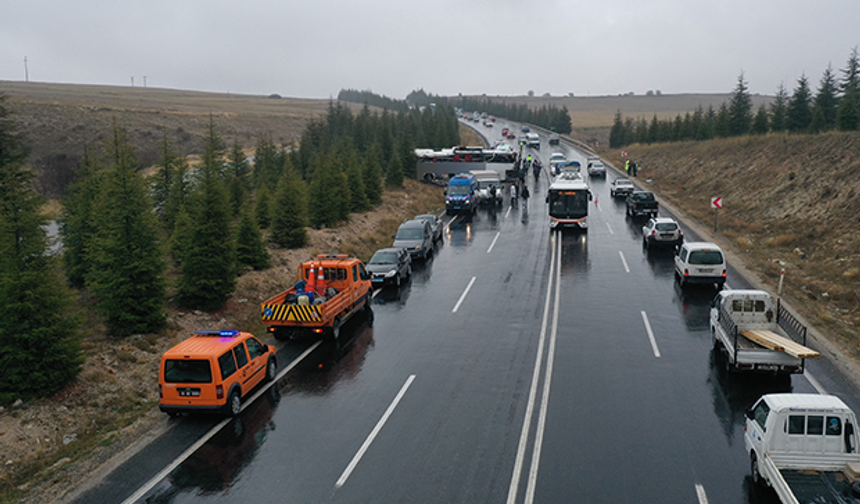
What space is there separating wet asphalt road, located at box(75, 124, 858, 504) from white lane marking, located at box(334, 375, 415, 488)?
0.04 meters

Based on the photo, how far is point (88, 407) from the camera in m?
13.9

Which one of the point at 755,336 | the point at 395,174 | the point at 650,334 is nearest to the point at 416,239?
the point at 650,334

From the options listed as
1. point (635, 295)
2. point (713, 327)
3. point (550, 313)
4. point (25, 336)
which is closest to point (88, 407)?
point (25, 336)

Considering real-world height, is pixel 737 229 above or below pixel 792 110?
below

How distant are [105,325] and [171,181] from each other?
49.8 ft

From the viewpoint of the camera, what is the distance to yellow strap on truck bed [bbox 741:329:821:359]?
43.5 feet

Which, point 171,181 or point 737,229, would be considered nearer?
point 171,181

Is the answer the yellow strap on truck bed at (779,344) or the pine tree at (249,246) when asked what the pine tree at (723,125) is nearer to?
the pine tree at (249,246)

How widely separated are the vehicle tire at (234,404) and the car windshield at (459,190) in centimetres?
3379

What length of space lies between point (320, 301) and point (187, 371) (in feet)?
21.5

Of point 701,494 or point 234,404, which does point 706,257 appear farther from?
point 234,404

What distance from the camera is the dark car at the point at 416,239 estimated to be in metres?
30.5

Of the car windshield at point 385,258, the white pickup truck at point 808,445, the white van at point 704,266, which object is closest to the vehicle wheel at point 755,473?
the white pickup truck at point 808,445

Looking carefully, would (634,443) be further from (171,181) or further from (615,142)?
(615,142)
